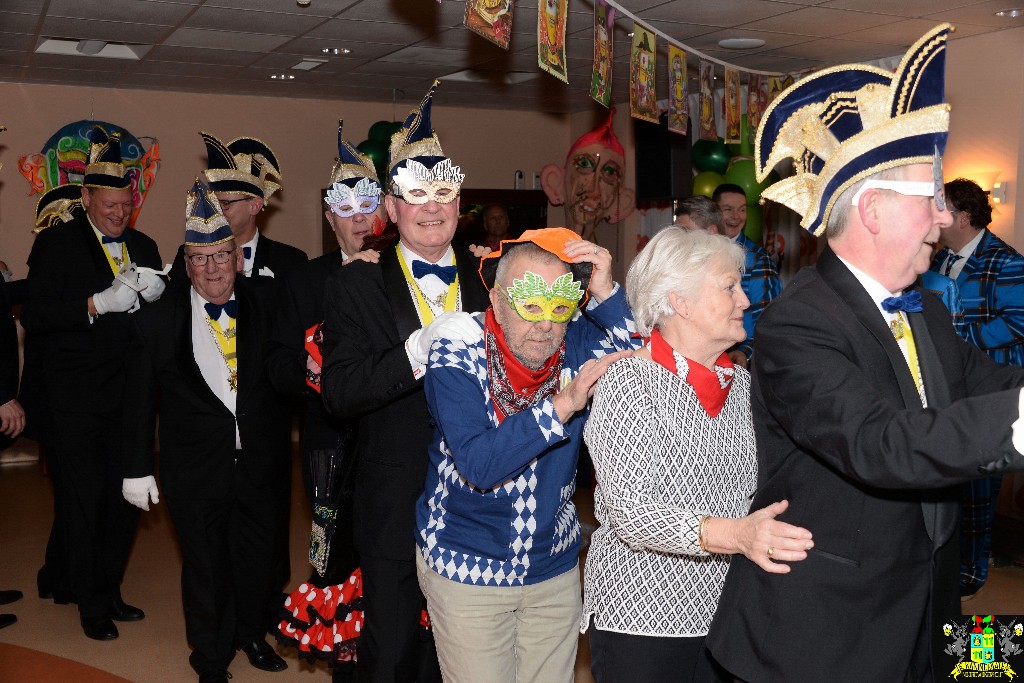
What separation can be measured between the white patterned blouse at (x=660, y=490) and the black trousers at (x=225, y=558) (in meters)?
2.03

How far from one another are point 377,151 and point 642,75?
147 inches

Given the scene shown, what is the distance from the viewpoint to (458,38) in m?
6.91

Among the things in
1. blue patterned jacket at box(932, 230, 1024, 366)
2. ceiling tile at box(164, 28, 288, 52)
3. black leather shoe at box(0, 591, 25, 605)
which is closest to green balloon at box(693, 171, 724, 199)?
blue patterned jacket at box(932, 230, 1024, 366)

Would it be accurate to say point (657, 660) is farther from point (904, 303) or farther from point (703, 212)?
point (703, 212)

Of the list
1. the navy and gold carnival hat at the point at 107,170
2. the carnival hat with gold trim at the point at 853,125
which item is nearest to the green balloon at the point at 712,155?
the navy and gold carnival hat at the point at 107,170

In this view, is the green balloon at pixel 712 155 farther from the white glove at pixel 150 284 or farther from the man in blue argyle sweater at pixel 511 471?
the man in blue argyle sweater at pixel 511 471

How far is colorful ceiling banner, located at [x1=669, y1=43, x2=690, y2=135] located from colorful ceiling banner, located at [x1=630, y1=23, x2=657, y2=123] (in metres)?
0.45

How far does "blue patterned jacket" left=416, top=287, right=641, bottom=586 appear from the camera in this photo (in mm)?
2211

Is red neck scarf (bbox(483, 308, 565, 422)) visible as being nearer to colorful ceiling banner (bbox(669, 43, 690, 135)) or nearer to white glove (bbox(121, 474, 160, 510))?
white glove (bbox(121, 474, 160, 510))

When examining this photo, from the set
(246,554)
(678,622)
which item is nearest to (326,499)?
(246,554)

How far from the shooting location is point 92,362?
15.3 ft

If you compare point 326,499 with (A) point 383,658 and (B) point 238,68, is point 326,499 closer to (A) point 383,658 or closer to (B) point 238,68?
(A) point 383,658

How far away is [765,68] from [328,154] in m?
4.21

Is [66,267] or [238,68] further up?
[238,68]
